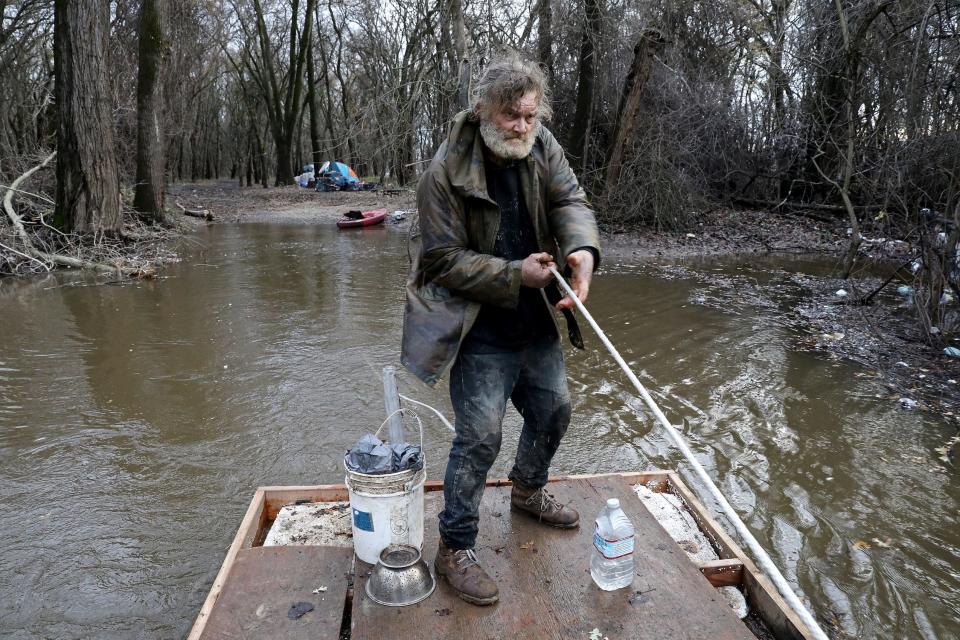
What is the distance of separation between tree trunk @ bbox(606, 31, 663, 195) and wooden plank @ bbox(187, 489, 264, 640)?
37.7 feet

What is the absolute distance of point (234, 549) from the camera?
292cm

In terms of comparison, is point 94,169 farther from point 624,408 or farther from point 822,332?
point 822,332

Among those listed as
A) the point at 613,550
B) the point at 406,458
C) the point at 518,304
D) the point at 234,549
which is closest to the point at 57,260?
the point at 234,549

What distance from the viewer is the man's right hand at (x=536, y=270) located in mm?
2404

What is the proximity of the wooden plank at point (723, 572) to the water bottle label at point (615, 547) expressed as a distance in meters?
0.52

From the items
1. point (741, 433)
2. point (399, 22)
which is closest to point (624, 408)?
point (741, 433)

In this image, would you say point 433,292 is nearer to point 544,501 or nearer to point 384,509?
point 384,509

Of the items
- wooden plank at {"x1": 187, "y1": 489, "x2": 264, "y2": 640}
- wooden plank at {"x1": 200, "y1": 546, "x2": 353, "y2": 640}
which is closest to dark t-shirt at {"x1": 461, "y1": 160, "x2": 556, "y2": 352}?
wooden plank at {"x1": 200, "y1": 546, "x2": 353, "y2": 640}

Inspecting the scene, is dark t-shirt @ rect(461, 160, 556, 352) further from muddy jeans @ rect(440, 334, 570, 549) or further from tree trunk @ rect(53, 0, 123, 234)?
tree trunk @ rect(53, 0, 123, 234)

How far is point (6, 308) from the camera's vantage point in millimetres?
7828

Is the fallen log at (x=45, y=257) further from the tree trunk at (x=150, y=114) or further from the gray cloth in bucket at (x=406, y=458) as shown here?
the gray cloth in bucket at (x=406, y=458)

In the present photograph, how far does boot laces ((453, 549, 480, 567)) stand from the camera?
2.61m

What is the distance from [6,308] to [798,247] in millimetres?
12732

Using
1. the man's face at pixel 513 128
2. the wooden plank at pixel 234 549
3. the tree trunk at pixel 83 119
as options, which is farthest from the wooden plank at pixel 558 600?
the tree trunk at pixel 83 119
